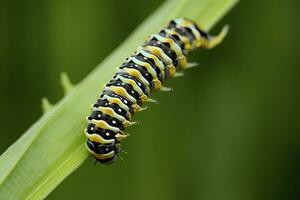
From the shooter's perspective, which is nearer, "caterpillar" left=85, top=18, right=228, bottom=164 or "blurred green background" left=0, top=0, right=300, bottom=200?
"caterpillar" left=85, top=18, right=228, bottom=164

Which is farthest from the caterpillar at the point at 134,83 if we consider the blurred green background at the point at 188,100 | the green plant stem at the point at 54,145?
the blurred green background at the point at 188,100

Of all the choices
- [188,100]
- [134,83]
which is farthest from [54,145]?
[188,100]

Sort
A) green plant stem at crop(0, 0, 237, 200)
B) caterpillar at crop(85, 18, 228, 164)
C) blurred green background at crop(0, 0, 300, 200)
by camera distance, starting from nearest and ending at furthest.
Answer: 1. green plant stem at crop(0, 0, 237, 200)
2. caterpillar at crop(85, 18, 228, 164)
3. blurred green background at crop(0, 0, 300, 200)

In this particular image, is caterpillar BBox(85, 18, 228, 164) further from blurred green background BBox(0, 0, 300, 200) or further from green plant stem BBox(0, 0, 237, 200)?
blurred green background BBox(0, 0, 300, 200)

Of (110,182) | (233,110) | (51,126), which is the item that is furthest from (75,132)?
(233,110)

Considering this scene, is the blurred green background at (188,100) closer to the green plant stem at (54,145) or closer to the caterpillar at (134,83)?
the caterpillar at (134,83)

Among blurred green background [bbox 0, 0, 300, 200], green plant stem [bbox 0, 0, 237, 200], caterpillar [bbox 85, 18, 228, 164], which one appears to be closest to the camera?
green plant stem [bbox 0, 0, 237, 200]

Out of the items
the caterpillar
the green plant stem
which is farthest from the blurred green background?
the green plant stem
